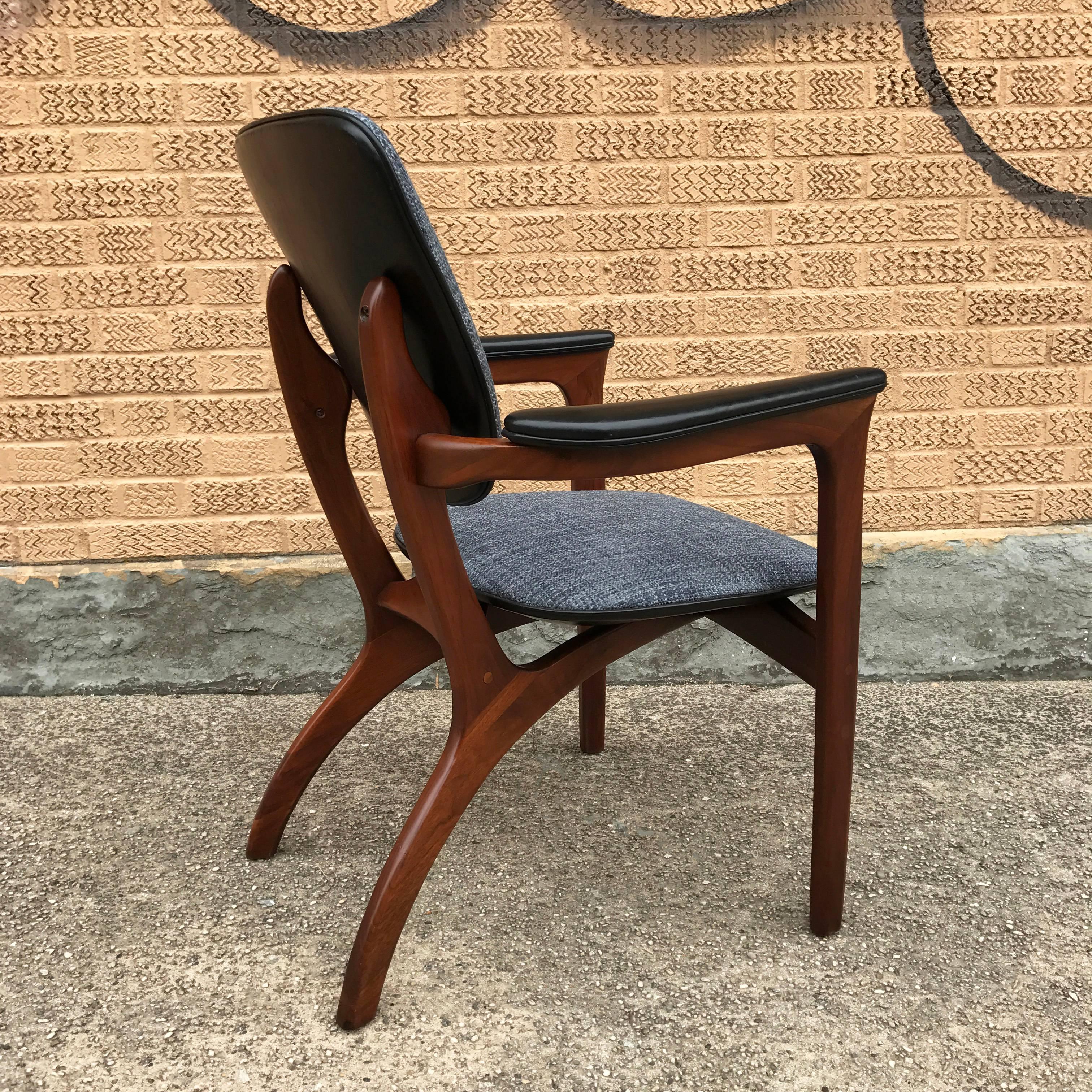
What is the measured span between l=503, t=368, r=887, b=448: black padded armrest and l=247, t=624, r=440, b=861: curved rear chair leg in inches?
22.5

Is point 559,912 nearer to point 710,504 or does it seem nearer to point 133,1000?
point 133,1000

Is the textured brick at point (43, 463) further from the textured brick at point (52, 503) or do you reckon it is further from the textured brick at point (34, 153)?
the textured brick at point (34, 153)

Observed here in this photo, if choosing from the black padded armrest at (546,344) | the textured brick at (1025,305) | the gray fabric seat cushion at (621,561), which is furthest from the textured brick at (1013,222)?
the gray fabric seat cushion at (621,561)

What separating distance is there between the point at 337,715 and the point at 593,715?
589 mm

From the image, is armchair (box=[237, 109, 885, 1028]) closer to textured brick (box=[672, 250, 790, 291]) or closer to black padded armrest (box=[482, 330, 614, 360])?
black padded armrest (box=[482, 330, 614, 360])

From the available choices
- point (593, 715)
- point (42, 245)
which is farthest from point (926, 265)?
point (42, 245)

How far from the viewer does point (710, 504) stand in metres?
2.43

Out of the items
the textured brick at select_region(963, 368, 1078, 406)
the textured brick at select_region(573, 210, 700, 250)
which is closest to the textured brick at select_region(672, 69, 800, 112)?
the textured brick at select_region(573, 210, 700, 250)

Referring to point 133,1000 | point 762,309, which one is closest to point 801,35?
point 762,309

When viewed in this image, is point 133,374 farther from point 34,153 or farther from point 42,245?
point 34,153

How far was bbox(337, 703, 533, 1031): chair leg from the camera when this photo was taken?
130 centimetres

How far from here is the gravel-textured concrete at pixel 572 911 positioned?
127 centimetres

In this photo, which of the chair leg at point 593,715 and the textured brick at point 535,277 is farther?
the textured brick at point 535,277

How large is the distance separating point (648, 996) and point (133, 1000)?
2.21 feet
